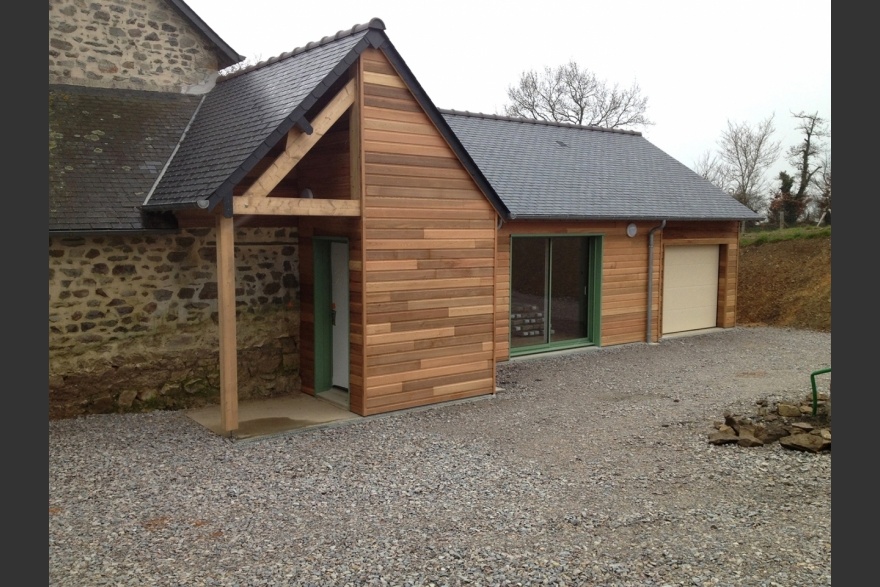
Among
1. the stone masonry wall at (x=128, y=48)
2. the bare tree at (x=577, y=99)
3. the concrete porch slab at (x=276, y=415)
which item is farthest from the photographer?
the bare tree at (x=577, y=99)

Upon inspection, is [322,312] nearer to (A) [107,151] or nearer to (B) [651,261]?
(A) [107,151]

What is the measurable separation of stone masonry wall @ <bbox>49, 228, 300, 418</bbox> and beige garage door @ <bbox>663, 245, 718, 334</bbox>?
8961 mm

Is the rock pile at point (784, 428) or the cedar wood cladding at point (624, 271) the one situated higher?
the cedar wood cladding at point (624, 271)

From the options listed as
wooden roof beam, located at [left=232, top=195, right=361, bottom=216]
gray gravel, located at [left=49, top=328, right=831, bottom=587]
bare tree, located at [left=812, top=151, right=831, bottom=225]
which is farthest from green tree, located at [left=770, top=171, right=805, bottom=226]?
wooden roof beam, located at [left=232, top=195, right=361, bottom=216]

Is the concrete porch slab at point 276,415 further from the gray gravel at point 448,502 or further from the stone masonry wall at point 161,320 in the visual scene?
the stone masonry wall at point 161,320

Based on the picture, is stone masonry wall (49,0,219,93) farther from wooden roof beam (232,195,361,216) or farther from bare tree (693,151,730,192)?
bare tree (693,151,730,192)

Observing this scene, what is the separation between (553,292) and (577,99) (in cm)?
2482

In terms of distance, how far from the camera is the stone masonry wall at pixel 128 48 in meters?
10.3

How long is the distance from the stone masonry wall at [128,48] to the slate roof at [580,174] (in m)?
5.55

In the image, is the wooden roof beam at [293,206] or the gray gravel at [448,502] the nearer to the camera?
the gray gravel at [448,502]

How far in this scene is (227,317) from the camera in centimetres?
785

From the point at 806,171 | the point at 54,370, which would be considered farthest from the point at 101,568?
the point at 806,171

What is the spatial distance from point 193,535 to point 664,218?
1174 cm

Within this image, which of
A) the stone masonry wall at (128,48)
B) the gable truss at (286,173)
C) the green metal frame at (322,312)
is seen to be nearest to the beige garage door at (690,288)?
the green metal frame at (322,312)
